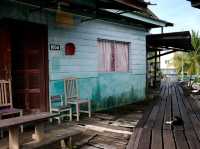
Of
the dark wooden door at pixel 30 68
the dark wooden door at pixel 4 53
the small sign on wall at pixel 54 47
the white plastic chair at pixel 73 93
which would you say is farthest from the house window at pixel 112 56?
the dark wooden door at pixel 4 53

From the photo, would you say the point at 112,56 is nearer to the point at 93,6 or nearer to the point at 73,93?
the point at 73,93

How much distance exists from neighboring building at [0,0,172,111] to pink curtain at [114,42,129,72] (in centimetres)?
3

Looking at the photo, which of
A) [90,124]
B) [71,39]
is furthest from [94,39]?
[90,124]

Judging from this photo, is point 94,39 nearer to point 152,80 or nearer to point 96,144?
point 96,144

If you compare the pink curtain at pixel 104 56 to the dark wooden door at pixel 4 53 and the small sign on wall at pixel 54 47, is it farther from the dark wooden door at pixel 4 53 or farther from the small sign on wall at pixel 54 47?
the dark wooden door at pixel 4 53

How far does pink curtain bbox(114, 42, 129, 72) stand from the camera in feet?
28.6

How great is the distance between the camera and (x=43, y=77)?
6.18 meters

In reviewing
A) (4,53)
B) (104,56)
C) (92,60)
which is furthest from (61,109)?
(104,56)

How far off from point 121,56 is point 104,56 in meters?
0.96

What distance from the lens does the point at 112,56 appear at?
8.55 metres

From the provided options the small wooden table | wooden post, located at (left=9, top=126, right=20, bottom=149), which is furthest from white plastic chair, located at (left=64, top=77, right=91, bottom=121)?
wooden post, located at (left=9, top=126, right=20, bottom=149)

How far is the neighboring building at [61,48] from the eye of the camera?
18.0 feet

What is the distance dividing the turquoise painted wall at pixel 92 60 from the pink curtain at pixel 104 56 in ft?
0.60

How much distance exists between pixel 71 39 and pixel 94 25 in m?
1.03
